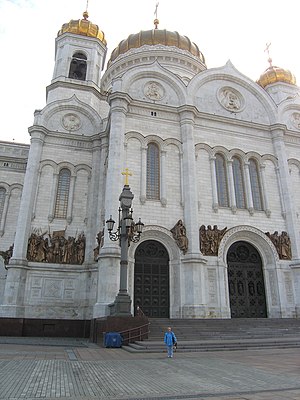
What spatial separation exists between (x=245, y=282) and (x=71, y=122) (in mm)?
17606

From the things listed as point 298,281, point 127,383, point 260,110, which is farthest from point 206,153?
point 127,383

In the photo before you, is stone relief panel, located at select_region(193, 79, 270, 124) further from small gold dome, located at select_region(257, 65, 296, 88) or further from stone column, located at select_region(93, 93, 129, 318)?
small gold dome, located at select_region(257, 65, 296, 88)

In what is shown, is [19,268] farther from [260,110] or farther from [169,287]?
[260,110]

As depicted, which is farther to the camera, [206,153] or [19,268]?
[206,153]

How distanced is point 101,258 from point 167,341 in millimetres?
8211

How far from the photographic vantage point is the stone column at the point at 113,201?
55.7ft

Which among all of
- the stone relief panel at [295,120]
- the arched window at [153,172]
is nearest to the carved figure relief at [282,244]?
the arched window at [153,172]

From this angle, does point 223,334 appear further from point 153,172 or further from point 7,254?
point 7,254

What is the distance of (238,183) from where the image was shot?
2292 centimetres

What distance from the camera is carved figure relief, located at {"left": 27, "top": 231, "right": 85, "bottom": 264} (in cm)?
2023

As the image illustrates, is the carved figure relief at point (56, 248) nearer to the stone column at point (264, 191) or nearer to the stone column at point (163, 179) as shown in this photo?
the stone column at point (163, 179)

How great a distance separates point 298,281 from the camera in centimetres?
2028

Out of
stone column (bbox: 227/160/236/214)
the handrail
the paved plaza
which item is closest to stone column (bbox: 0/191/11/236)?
the handrail

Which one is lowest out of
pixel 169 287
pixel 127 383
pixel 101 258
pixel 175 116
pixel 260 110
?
pixel 127 383
